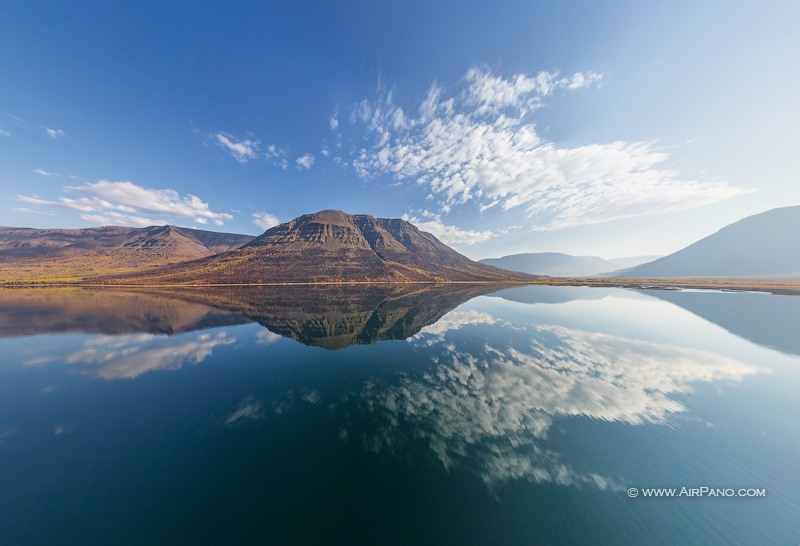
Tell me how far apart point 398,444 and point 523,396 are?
11384 millimetres

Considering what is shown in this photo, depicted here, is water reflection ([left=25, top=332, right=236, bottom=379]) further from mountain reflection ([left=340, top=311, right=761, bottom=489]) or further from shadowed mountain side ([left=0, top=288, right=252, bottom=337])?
mountain reflection ([left=340, top=311, right=761, bottom=489])

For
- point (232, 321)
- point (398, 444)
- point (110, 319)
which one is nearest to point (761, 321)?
point (398, 444)

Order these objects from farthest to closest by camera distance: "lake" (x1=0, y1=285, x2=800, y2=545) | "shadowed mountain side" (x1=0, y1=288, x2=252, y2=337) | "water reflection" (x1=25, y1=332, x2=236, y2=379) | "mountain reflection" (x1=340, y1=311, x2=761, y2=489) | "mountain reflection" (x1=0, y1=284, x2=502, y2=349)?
"shadowed mountain side" (x1=0, y1=288, x2=252, y2=337), "mountain reflection" (x1=0, y1=284, x2=502, y2=349), "water reflection" (x1=25, y1=332, x2=236, y2=379), "mountain reflection" (x1=340, y1=311, x2=761, y2=489), "lake" (x1=0, y1=285, x2=800, y2=545)

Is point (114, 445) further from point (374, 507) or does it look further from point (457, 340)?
point (457, 340)

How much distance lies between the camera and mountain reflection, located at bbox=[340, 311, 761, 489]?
1327 centimetres

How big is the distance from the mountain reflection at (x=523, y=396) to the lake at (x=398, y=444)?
14cm

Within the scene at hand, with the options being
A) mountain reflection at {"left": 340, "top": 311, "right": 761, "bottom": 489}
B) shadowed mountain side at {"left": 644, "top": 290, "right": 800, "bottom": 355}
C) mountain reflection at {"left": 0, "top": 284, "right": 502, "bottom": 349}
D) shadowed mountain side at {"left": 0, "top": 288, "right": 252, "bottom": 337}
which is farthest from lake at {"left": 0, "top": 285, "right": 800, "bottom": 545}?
shadowed mountain side at {"left": 0, "top": 288, "right": 252, "bottom": 337}

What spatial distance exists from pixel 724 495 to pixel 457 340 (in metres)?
23.4

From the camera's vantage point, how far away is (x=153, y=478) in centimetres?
1138

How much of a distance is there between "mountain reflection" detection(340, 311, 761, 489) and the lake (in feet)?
0.47

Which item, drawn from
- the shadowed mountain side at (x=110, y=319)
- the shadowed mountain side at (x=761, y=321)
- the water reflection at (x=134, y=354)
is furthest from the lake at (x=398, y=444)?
the shadowed mountain side at (x=110, y=319)

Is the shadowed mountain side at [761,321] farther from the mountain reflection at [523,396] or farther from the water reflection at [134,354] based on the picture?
the water reflection at [134,354]

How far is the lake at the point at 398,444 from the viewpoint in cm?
948

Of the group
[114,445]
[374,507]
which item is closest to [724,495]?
[374,507]
